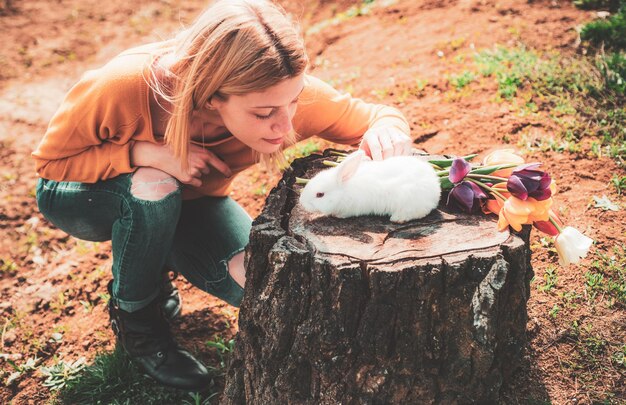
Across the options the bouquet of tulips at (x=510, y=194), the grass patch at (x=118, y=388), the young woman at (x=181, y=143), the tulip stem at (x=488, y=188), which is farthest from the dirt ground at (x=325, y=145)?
the tulip stem at (x=488, y=188)

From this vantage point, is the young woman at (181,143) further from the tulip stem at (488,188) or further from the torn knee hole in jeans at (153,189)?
the tulip stem at (488,188)

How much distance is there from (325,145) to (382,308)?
7.67 ft

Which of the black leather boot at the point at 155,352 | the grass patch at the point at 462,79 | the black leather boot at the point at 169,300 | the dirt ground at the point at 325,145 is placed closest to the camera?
the dirt ground at the point at 325,145

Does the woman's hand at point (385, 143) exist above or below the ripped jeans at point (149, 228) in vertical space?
above

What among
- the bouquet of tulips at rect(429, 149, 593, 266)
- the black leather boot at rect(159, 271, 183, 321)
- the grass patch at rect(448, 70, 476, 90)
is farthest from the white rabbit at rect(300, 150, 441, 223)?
the grass patch at rect(448, 70, 476, 90)

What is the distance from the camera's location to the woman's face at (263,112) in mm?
2221

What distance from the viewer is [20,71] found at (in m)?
6.00

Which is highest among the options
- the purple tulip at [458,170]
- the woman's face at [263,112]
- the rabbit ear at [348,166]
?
the woman's face at [263,112]

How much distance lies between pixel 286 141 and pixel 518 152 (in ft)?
5.39

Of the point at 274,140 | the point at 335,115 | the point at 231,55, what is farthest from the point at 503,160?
the point at 231,55

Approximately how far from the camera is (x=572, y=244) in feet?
6.63

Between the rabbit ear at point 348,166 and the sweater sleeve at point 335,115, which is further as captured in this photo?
the sweater sleeve at point 335,115

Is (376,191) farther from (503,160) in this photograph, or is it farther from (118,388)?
(118,388)

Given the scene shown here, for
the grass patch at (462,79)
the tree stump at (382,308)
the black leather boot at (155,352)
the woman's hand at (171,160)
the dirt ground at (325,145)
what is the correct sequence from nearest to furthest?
the tree stump at (382,308) → the woman's hand at (171,160) → the dirt ground at (325,145) → the black leather boot at (155,352) → the grass patch at (462,79)
